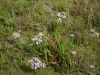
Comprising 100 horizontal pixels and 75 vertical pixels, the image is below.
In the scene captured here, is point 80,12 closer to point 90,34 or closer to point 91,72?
point 90,34

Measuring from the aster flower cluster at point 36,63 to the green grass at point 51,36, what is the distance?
92 millimetres

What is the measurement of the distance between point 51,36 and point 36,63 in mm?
609

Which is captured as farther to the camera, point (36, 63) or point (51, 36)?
point (51, 36)

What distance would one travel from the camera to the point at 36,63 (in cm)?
328

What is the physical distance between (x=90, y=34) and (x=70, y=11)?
0.66 metres

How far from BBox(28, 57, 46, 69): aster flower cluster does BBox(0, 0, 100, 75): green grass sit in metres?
0.09

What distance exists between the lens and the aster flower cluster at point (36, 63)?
10.7ft

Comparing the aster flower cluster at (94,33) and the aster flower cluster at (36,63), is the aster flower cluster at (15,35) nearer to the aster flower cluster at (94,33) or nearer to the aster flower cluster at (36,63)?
the aster flower cluster at (36,63)

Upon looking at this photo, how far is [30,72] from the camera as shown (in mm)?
3352

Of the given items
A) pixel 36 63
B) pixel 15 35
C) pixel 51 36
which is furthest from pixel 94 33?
pixel 15 35

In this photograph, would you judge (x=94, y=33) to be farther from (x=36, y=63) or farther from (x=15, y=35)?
(x=15, y=35)

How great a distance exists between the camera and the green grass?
3381 mm

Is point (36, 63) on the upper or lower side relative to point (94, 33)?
lower

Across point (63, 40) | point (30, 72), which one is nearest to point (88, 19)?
point (63, 40)
